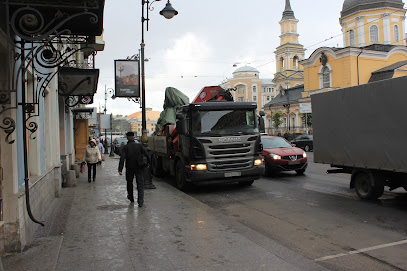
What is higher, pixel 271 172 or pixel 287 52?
pixel 287 52

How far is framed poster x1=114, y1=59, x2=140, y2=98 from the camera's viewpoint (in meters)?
13.4

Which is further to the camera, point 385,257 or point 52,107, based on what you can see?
point 52,107

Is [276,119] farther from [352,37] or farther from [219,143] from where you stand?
[219,143]

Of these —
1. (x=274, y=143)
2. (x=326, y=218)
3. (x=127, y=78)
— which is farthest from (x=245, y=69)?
(x=326, y=218)

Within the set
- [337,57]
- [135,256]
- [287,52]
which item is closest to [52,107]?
[135,256]

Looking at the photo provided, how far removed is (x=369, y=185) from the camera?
9.00m

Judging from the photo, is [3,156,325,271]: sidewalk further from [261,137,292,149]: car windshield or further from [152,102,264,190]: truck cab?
[261,137,292,149]: car windshield

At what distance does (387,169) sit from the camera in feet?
26.8

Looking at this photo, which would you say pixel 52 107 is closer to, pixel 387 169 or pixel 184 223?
pixel 184 223

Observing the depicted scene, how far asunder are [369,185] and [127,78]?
8.85m

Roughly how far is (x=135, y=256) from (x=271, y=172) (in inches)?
399

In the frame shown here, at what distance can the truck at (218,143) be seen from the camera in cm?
1063

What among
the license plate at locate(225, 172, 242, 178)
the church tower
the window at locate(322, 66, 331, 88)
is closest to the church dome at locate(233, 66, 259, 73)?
the church tower

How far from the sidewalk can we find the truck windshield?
8.51ft
